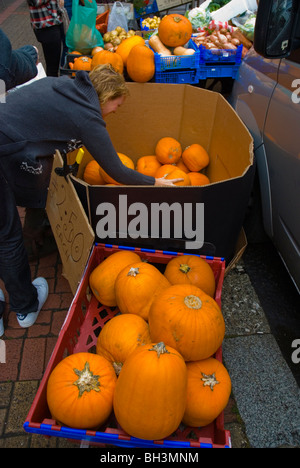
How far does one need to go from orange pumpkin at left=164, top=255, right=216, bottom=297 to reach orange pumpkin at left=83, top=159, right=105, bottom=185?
1.18m

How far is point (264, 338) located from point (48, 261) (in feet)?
6.95

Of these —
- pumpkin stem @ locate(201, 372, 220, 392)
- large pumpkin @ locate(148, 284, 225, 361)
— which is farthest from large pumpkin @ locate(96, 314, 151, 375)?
pumpkin stem @ locate(201, 372, 220, 392)

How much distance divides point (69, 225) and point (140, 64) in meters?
2.17

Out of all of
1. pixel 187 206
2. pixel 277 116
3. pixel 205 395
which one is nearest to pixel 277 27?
pixel 277 116

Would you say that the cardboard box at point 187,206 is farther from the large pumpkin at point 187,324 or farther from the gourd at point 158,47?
the gourd at point 158,47

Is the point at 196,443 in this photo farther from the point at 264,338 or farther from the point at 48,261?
the point at 48,261

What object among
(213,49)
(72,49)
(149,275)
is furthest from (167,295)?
(72,49)

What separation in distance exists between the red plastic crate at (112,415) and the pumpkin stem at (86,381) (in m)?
0.17

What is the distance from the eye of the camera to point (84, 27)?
4.12m

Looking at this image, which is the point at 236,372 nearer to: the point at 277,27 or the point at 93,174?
the point at 93,174

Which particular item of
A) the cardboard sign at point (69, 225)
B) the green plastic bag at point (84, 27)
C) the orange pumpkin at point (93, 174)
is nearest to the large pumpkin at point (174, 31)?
the green plastic bag at point (84, 27)

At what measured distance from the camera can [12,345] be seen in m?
2.57

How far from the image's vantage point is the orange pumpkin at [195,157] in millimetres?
3207

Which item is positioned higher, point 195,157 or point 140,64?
point 140,64
